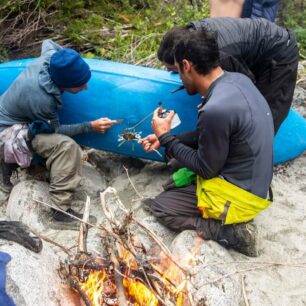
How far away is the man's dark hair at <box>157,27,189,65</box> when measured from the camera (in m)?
3.37

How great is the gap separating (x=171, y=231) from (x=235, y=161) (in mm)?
849

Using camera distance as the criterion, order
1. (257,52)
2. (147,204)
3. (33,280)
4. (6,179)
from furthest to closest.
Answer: (6,179) < (147,204) < (257,52) < (33,280)

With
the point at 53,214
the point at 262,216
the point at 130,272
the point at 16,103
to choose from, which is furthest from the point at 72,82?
the point at 262,216

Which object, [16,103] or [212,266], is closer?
[212,266]

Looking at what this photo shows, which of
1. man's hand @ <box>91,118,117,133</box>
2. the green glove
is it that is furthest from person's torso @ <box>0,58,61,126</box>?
the green glove

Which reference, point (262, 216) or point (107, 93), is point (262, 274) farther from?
point (107, 93)

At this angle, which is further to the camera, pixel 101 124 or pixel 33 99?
pixel 101 124

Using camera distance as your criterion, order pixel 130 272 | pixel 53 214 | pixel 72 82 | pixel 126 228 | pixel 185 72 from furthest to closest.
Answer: pixel 53 214, pixel 72 82, pixel 185 72, pixel 126 228, pixel 130 272

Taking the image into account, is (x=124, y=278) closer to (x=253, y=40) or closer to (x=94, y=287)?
(x=94, y=287)

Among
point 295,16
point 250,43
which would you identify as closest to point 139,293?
point 250,43

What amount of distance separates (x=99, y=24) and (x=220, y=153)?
4.23 meters

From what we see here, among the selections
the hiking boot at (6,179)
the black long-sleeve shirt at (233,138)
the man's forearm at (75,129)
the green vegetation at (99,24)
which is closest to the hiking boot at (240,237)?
the black long-sleeve shirt at (233,138)

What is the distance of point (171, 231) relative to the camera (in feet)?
12.3

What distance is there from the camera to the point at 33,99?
12.0 ft
